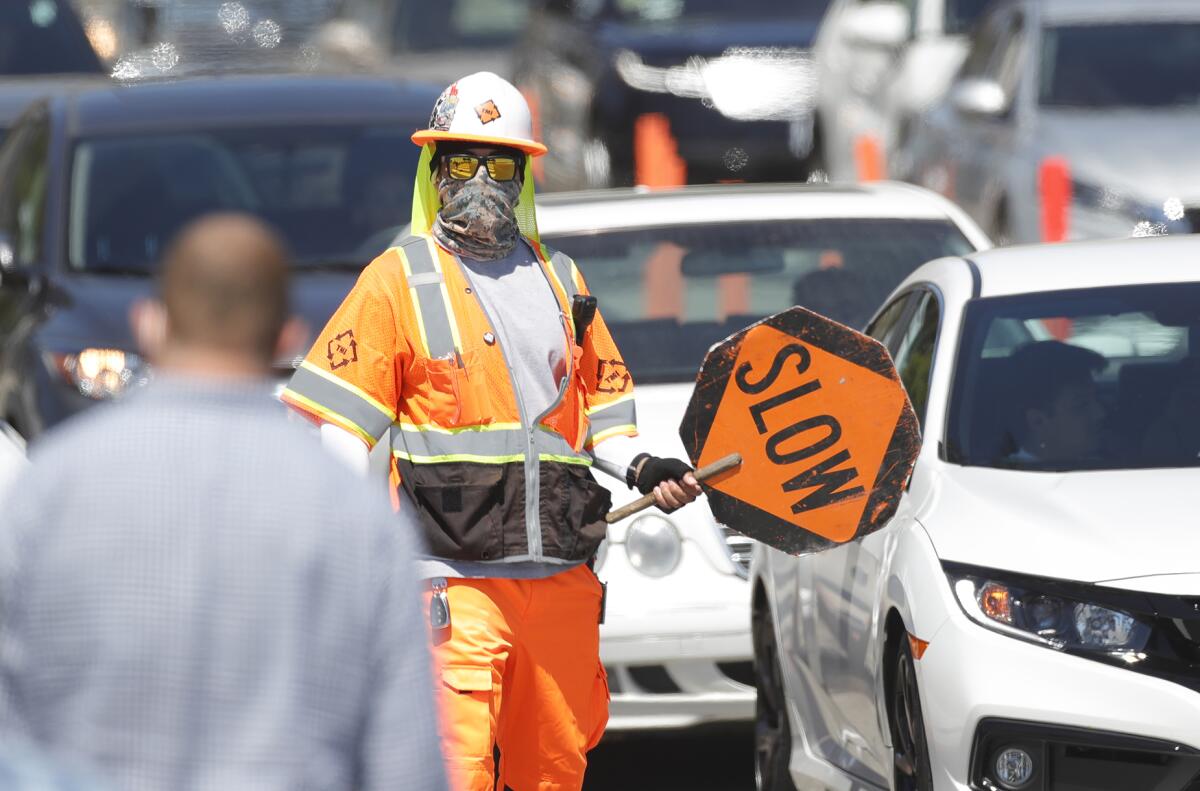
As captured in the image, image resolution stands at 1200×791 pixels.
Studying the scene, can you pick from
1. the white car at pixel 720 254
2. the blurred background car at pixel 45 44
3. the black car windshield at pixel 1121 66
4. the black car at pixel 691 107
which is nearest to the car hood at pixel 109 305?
the white car at pixel 720 254

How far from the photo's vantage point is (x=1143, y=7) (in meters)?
14.7

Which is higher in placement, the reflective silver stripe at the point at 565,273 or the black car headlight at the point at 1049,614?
the reflective silver stripe at the point at 565,273

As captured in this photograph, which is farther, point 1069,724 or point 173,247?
point 1069,724

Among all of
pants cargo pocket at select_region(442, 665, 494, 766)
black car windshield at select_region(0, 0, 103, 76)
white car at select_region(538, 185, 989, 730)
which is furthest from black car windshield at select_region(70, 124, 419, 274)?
black car windshield at select_region(0, 0, 103, 76)

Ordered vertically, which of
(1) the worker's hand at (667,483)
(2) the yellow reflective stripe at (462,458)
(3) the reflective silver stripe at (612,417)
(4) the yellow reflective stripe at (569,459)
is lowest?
(1) the worker's hand at (667,483)

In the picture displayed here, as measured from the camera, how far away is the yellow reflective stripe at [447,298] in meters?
5.46

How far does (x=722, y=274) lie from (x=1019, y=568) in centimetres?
337

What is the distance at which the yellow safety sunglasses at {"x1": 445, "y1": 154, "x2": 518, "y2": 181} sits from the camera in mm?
5602

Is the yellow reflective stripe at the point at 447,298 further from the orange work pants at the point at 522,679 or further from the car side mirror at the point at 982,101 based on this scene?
the car side mirror at the point at 982,101

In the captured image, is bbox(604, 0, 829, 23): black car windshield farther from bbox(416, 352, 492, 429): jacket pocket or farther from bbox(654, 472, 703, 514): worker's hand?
→ bbox(416, 352, 492, 429): jacket pocket

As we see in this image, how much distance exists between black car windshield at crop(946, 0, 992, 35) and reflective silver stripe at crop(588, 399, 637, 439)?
13459mm

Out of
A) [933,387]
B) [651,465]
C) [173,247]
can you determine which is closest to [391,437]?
[651,465]

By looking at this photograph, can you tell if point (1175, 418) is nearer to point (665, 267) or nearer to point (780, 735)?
point (780, 735)

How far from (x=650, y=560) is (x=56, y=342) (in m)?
2.53
